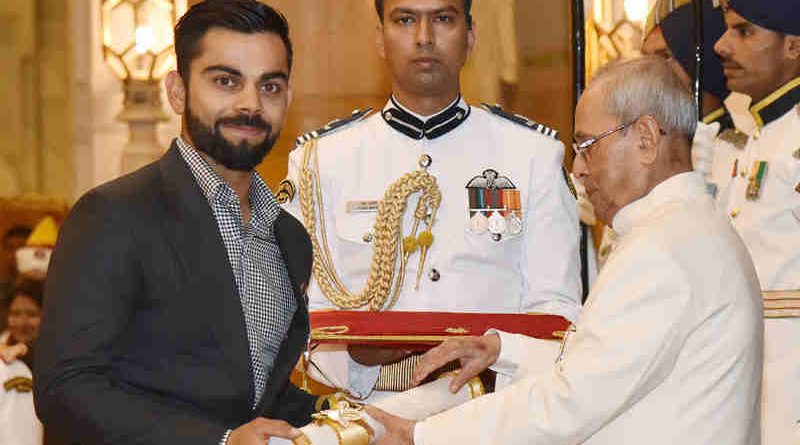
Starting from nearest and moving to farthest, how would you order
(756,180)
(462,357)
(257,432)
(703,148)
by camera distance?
(257,432) < (462,357) < (756,180) < (703,148)

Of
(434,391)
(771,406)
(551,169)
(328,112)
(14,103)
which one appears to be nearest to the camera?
(434,391)

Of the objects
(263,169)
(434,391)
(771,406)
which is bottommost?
(771,406)

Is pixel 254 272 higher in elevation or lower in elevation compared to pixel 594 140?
lower

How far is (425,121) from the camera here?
405 centimetres

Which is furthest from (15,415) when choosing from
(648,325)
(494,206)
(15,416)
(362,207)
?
(648,325)

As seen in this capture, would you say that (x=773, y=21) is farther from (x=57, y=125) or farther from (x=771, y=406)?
(x=57, y=125)

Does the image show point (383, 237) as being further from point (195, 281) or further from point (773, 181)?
point (773, 181)

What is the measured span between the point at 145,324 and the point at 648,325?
0.98m

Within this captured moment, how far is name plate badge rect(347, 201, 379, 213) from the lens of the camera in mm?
3988

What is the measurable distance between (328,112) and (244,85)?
382 cm

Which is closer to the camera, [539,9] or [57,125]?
→ [539,9]

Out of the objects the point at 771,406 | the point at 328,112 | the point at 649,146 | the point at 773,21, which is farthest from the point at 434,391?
the point at 328,112

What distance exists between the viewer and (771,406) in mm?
4461

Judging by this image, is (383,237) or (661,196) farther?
(383,237)
